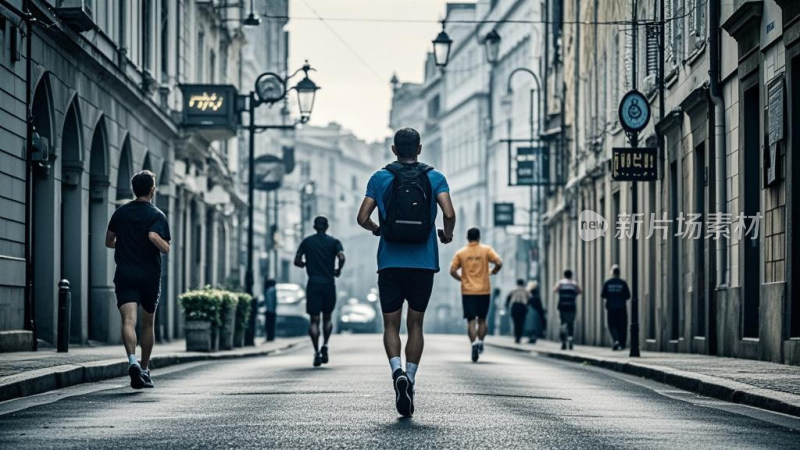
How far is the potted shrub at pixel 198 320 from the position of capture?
25750mm

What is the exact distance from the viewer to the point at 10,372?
13766 millimetres

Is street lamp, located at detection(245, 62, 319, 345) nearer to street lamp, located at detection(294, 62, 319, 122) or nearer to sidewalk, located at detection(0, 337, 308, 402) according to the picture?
street lamp, located at detection(294, 62, 319, 122)

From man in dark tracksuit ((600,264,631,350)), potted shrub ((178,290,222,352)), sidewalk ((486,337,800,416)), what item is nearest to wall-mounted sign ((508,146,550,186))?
man in dark tracksuit ((600,264,631,350))

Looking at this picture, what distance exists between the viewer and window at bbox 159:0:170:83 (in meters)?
34.0

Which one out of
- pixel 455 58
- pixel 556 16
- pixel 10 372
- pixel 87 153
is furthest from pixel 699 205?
pixel 455 58

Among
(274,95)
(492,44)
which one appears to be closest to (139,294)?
(274,95)

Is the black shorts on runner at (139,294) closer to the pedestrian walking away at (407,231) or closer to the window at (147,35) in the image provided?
the pedestrian walking away at (407,231)

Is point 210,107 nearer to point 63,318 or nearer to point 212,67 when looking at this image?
point 212,67

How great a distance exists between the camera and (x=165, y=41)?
112 ft

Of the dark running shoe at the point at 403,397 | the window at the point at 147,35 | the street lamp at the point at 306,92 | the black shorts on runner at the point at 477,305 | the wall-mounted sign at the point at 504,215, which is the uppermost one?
the window at the point at 147,35

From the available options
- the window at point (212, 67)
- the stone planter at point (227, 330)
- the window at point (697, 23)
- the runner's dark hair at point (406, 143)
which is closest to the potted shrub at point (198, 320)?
the stone planter at point (227, 330)

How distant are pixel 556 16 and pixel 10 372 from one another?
37869mm

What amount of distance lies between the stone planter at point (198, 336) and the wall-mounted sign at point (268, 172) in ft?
71.0

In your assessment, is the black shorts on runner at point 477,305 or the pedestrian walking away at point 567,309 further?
the pedestrian walking away at point 567,309
